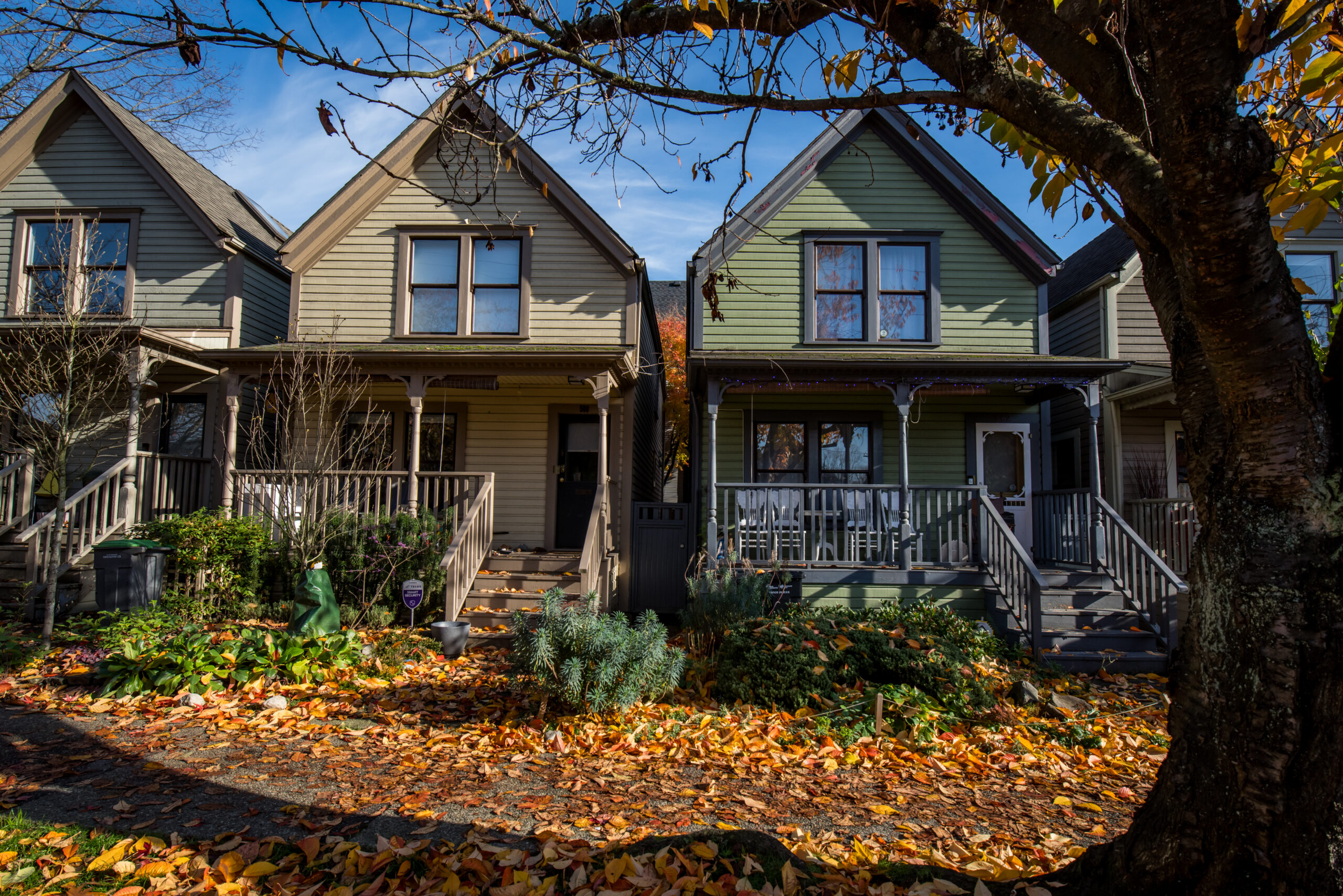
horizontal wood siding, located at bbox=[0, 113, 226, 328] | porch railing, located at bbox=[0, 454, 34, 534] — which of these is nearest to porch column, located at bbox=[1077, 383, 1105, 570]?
horizontal wood siding, located at bbox=[0, 113, 226, 328]

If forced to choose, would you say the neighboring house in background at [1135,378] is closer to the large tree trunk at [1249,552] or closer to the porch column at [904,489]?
the porch column at [904,489]

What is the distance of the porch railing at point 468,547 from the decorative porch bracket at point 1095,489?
898 cm

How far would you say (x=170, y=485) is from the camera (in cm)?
1230

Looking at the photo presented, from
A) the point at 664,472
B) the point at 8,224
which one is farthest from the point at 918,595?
the point at 8,224

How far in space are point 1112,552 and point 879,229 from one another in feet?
21.5

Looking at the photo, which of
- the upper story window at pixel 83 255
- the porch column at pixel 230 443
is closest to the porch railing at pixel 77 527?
the porch column at pixel 230 443

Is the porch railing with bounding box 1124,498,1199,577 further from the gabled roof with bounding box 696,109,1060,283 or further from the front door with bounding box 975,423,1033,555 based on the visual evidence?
the gabled roof with bounding box 696,109,1060,283

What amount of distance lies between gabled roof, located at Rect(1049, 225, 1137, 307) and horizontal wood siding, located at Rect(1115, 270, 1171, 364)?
20.8 inches

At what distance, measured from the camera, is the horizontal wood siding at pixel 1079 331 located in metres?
14.3

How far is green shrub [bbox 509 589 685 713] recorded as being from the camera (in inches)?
245

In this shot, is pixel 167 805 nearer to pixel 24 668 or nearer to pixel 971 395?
pixel 24 668

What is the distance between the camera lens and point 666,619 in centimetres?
1255

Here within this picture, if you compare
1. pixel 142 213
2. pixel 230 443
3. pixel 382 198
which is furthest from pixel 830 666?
pixel 142 213

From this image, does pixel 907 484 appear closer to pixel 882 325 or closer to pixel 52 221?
pixel 882 325
